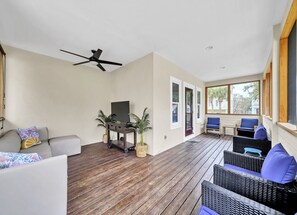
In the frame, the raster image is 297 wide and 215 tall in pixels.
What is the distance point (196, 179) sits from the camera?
88.7 inches

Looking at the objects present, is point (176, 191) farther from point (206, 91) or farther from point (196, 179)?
point (206, 91)

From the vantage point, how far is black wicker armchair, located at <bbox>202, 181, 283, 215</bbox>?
90 cm

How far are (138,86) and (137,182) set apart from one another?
8.22ft

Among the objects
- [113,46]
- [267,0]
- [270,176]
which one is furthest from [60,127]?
[267,0]

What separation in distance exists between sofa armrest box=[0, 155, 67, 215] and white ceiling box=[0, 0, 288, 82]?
218 centimetres

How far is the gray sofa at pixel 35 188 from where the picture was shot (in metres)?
1.06

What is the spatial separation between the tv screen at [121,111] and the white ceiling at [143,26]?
56.5 inches

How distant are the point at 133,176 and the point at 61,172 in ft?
4.29

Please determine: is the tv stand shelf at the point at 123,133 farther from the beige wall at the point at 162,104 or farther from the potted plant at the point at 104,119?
the beige wall at the point at 162,104

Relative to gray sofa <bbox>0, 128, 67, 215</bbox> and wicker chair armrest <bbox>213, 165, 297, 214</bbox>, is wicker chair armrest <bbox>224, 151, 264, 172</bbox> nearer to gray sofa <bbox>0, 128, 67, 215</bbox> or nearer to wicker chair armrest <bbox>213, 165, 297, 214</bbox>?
wicker chair armrest <bbox>213, 165, 297, 214</bbox>

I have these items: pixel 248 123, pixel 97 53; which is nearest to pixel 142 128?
pixel 97 53

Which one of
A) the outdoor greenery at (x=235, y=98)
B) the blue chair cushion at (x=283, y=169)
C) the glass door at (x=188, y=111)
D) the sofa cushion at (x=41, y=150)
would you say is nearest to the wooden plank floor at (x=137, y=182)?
the sofa cushion at (x=41, y=150)

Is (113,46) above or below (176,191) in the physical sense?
above

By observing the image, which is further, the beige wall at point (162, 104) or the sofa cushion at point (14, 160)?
the beige wall at point (162, 104)
